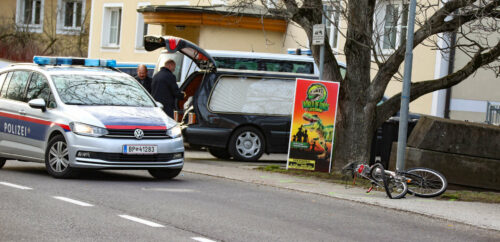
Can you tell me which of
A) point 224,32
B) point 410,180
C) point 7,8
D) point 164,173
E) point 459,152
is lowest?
point 164,173

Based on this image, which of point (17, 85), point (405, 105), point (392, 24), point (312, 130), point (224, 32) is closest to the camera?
point (405, 105)

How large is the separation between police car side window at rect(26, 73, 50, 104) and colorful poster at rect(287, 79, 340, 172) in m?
4.38

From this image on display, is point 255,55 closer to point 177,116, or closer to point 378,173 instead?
point 177,116

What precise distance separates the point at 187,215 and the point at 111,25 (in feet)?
102

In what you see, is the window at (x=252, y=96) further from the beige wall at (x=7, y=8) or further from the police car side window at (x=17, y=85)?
the beige wall at (x=7, y=8)

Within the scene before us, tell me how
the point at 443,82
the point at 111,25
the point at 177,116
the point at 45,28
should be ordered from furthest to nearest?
the point at 45,28 → the point at 111,25 → the point at 177,116 → the point at 443,82

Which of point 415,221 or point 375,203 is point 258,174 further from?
point 415,221

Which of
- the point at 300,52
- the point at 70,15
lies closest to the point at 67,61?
the point at 300,52

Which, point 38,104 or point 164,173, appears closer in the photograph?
point 38,104

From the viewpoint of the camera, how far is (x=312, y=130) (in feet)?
56.1

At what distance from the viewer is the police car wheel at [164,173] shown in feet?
49.0

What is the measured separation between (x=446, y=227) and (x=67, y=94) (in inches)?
252

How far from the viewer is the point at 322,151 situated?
1708cm

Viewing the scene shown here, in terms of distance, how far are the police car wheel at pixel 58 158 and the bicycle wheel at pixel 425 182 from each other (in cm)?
483
